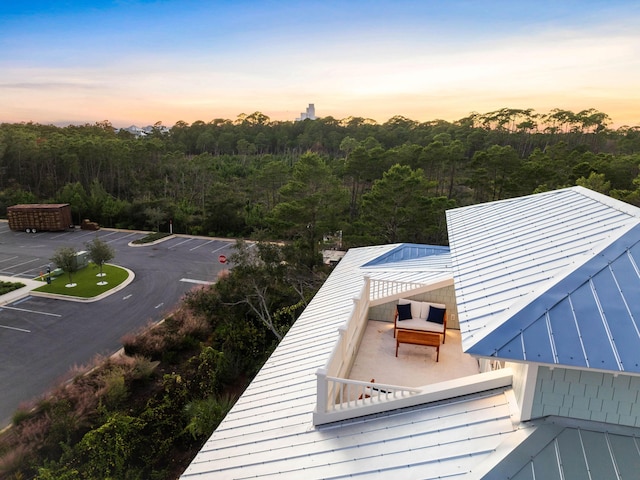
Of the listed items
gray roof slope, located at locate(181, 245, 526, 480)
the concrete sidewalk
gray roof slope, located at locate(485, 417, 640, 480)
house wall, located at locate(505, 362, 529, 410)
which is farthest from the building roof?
the concrete sidewalk

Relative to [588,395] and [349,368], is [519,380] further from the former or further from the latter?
[349,368]

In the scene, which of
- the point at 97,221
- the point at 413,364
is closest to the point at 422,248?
the point at 413,364

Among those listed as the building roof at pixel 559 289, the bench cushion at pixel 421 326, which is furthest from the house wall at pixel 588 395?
the bench cushion at pixel 421 326

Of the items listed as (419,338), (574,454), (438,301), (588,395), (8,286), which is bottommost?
(8,286)

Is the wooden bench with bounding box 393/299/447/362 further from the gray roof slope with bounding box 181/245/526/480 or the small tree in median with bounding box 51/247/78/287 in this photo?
the small tree in median with bounding box 51/247/78/287

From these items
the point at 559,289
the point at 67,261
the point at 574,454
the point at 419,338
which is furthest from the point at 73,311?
the point at 574,454

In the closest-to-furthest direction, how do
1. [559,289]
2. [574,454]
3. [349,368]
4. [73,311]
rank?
1. [574,454]
2. [559,289]
3. [349,368]
4. [73,311]
